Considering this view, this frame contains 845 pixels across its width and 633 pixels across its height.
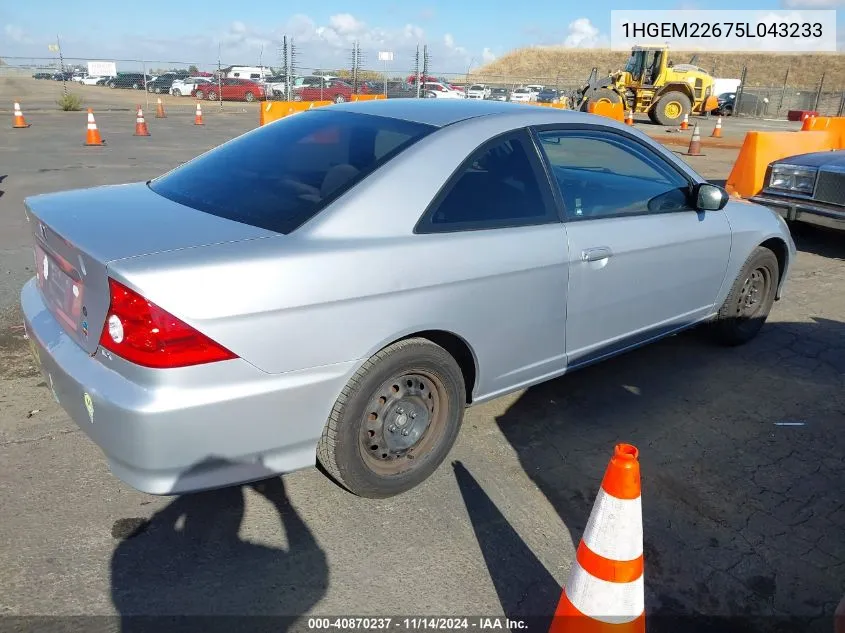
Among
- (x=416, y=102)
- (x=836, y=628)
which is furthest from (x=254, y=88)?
(x=836, y=628)

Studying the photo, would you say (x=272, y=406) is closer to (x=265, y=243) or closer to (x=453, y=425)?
(x=265, y=243)

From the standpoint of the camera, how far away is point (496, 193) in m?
A: 2.98

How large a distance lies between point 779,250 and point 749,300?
1.40 ft

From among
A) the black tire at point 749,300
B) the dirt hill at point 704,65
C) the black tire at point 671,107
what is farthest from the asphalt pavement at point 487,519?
the dirt hill at point 704,65

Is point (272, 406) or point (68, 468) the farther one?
point (68, 468)

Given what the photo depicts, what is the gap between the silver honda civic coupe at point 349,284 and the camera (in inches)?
86.0

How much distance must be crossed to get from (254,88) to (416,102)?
3643 cm

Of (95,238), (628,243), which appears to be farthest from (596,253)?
(95,238)

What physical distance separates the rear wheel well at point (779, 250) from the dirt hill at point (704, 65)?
176 ft

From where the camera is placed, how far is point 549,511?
111 inches

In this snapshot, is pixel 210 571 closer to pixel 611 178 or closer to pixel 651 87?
pixel 611 178

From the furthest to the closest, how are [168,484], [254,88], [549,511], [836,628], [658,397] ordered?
[254,88]
[658,397]
[549,511]
[168,484]
[836,628]

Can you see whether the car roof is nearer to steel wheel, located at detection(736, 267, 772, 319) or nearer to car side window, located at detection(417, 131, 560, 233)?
car side window, located at detection(417, 131, 560, 233)

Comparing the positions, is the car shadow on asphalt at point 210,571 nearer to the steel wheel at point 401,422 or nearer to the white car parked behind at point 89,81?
the steel wheel at point 401,422
